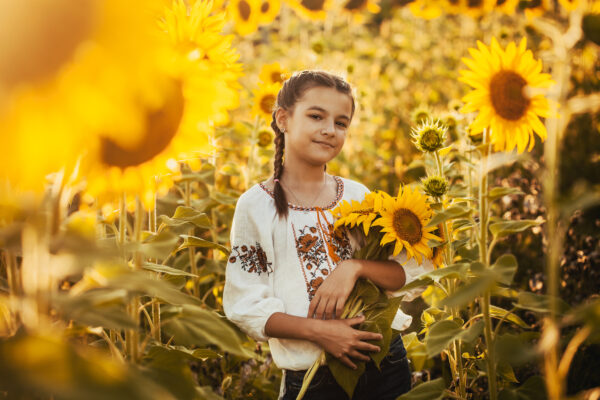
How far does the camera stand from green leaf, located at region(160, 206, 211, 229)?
3.68ft

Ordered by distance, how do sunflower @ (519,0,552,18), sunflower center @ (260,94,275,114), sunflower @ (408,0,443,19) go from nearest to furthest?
sunflower center @ (260,94,275,114) < sunflower @ (519,0,552,18) < sunflower @ (408,0,443,19)

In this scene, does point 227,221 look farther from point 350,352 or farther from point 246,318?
point 350,352

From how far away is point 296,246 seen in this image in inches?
55.2

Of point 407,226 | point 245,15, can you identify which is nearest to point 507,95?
point 407,226

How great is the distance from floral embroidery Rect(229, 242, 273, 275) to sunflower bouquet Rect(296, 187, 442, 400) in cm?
22

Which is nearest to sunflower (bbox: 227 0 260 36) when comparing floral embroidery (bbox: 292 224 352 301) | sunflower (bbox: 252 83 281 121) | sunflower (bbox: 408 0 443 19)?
sunflower (bbox: 408 0 443 19)

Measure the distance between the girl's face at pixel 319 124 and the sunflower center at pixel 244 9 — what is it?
7.01 ft

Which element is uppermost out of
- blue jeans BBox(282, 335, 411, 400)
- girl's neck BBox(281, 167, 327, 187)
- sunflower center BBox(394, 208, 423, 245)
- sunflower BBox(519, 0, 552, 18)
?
sunflower BBox(519, 0, 552, 18)

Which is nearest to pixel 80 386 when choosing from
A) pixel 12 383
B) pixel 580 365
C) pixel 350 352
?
pixel 12 383

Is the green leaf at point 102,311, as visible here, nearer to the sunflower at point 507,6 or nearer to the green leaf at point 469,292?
the green leaf at point 469,292

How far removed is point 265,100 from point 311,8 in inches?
72.3

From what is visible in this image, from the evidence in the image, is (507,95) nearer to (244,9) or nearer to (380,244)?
(380,244)

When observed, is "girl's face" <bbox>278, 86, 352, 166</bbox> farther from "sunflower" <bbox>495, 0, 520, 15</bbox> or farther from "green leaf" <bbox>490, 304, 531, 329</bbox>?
"sunflower" <bbox>495, 0, 520, 15</bbox>

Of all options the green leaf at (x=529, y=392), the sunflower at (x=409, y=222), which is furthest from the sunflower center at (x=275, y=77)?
the green leaf at (x=529, y=392)
